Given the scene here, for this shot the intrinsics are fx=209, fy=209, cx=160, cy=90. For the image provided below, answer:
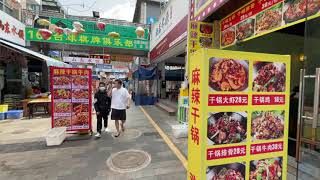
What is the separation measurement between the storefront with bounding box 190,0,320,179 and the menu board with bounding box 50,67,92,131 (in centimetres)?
388

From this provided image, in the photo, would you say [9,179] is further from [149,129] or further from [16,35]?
[16,35]

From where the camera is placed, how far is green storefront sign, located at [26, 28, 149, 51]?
42.4 ft

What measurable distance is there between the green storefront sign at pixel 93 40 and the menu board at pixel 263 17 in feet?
31.5

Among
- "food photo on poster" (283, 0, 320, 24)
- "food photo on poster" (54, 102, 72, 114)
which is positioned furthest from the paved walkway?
"food photo on poster" (283, 0, 320, 24)

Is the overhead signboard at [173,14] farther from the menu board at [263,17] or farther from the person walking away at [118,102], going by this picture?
the person walking away at [118,102]

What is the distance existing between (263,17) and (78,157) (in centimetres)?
486

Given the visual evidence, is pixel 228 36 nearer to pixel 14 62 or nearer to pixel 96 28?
pixel 96 28

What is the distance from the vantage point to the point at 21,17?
13.4 m

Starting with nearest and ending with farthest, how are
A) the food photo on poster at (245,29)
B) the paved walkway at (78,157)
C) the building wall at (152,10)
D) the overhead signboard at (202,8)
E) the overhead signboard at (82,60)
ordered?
the paved walkway at (78,157) < the food photo on poster at (245,29) < the overhead signboard at (202,8) < the overhead signboard at (82,60) < the building wall at (152,10)

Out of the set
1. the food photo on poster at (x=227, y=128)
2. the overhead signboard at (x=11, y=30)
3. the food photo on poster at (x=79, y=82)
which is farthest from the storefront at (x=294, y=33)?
the overhead signboard at (x=11, y=30)

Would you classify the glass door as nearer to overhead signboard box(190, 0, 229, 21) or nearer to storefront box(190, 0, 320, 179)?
storefront box(190, 0, 320, 179)

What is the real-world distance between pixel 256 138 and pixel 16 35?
1355 cm

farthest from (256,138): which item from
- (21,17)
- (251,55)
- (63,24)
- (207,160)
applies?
(21,17)

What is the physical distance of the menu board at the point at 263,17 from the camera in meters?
3.23
